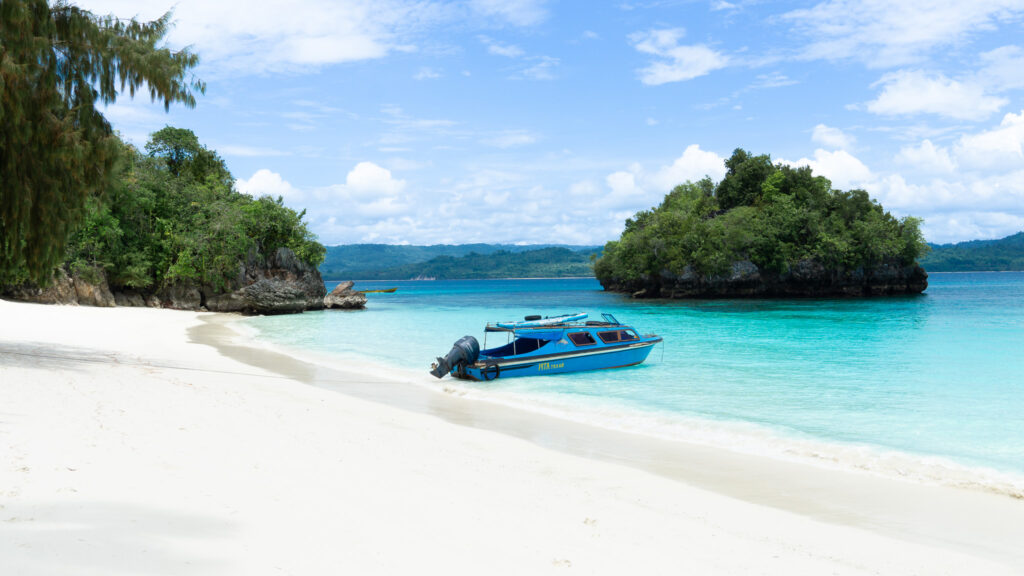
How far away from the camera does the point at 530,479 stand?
8.09m

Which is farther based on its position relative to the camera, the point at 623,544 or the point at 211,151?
the point at 211,151

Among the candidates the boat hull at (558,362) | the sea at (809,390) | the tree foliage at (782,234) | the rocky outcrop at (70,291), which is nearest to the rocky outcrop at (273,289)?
the rocky outcrop at (70,291)

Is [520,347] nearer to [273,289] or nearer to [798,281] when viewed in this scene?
[273,289]

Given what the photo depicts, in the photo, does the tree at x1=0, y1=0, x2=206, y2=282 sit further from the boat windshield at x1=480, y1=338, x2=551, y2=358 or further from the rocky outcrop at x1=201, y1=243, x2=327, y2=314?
the rocky outcrop at x1=201, y1=243, x2=327, y2=314

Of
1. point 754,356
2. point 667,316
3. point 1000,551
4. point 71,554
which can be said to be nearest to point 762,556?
point 1000,551

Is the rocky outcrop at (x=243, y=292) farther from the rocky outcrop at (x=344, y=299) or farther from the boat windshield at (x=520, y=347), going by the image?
the boat windshield at (x=520, y=347)

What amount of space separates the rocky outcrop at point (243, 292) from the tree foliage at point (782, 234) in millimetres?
44761

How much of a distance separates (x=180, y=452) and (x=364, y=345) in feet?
73.8

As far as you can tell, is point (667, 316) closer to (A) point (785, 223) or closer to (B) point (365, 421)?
(A) point (785, 223)

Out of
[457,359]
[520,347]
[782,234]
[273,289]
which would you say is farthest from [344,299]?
[782,234]

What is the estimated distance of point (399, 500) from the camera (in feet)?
20.8

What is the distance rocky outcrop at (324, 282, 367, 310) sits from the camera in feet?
191

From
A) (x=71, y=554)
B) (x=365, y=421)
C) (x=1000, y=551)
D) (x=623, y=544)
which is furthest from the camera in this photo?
(x=365, y=421)

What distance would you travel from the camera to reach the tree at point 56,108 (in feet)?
39.6
